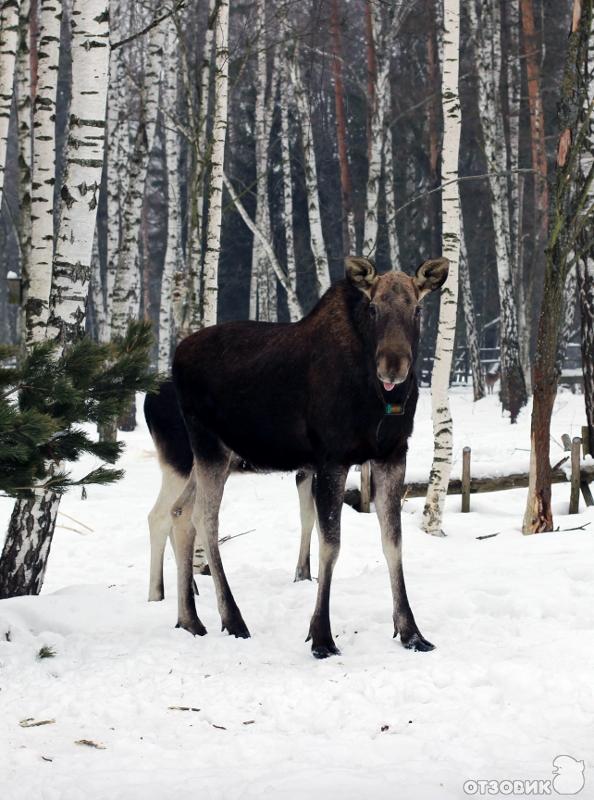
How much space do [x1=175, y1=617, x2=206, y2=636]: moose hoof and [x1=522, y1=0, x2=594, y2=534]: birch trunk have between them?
160 inches

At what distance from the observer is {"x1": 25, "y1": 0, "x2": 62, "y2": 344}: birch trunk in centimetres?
892

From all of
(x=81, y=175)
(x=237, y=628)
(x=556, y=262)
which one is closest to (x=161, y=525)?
(x=237, y=628)

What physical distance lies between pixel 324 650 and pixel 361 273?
2.15 metres

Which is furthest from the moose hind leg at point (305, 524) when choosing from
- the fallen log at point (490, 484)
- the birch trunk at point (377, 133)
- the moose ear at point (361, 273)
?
A: the birch trunk at point (377, 133)

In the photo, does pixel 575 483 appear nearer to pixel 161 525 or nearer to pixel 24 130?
pixel 161 525

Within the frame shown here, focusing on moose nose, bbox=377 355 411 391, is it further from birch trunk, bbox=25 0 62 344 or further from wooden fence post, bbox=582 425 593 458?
wooden fence post, bbox=582 425 593 458

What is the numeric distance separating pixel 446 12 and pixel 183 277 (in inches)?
196

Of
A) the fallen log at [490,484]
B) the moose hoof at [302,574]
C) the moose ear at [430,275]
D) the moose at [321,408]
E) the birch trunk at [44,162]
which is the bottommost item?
the fallen log at [490,484]

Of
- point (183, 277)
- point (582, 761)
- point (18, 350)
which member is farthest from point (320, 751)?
point (183, 277)

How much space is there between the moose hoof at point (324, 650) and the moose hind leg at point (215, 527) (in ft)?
2.10

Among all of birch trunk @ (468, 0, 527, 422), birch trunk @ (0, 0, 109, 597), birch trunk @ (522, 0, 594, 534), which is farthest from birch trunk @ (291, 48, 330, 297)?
birch trunk @ (0, 0, 109, 597)

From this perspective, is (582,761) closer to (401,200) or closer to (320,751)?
(320,751)

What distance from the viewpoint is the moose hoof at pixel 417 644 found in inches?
219

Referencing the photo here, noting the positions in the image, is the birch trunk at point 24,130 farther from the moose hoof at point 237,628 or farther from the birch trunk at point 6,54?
the moose hoof at point 237,628
